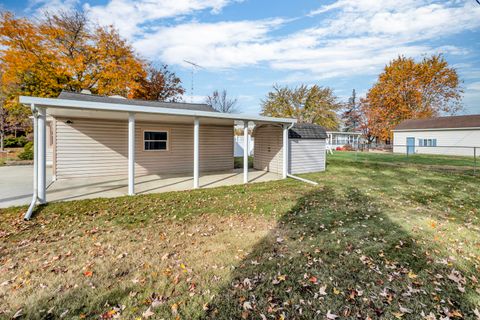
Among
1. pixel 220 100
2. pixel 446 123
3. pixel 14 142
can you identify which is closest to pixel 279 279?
pixel 446 123

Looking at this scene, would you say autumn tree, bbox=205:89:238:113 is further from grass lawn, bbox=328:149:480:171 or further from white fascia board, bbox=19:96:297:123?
white fascia board, bbox=19:96:297:123

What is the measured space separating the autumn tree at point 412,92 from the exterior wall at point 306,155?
2395 cm

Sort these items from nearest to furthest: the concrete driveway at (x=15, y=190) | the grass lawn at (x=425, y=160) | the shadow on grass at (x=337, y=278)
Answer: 1. the shadow on grass at (x=337, y=278)
2. the concrete driveway at (x=15, y=190)
3. the grass lawn at (x=425, y=160)

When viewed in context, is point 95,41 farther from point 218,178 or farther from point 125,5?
point 218,178

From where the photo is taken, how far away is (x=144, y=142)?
9.48 m

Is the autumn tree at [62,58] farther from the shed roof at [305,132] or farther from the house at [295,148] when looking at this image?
the shed roof at [305,132]

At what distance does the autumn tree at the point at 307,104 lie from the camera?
28.0m

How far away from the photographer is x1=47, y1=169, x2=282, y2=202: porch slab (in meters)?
6.10

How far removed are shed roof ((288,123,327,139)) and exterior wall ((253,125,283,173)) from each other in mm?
580

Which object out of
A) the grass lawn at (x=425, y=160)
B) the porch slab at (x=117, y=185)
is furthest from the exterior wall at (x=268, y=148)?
the grass lawn at (x=425, y=160)

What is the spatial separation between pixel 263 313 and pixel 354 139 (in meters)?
39.6

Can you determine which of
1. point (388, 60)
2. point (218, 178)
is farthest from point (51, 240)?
point (388, 60)

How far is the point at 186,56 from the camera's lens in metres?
19.5

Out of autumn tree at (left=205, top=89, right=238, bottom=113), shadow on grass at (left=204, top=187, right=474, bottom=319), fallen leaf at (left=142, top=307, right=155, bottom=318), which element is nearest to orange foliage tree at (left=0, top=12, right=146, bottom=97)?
shadow on grass at (left=204, top=187, right=474, bottom=319)
